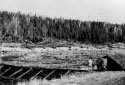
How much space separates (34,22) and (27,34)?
678 inches

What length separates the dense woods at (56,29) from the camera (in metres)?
116

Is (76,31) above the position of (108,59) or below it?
below

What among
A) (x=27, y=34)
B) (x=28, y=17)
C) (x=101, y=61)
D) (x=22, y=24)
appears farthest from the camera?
(x=28, y=17)

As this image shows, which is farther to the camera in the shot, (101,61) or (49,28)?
(49,28)

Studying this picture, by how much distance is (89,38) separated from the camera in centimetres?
12350

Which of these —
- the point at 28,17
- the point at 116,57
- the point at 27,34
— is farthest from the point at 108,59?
the point at 28,17

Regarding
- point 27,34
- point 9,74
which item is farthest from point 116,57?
point 27,34

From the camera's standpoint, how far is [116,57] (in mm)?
23469

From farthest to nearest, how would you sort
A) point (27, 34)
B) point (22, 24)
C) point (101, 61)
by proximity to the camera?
point (22, 24), point (27, 34), point (101, 61)

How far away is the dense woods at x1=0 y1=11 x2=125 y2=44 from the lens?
380 feet

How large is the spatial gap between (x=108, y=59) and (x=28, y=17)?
372 ft

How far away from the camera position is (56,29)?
431 ft

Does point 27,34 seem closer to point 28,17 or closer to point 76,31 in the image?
Result: point 28,17

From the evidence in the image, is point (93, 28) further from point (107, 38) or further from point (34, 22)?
point (34, 22)
